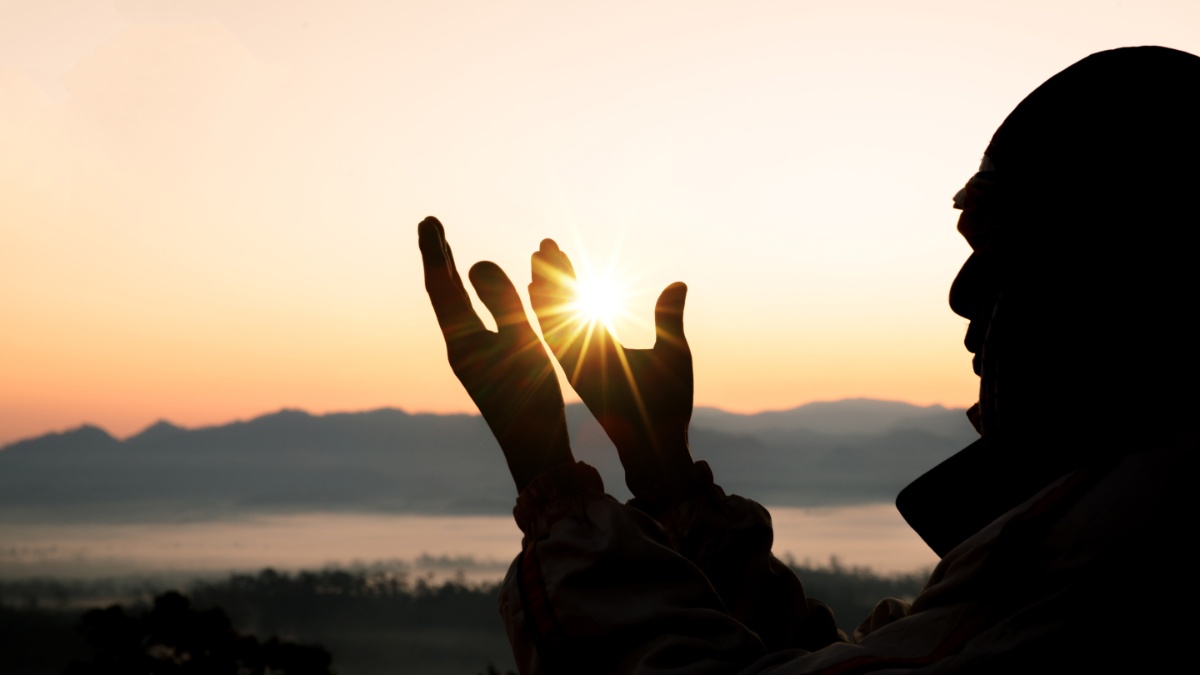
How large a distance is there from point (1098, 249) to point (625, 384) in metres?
1.23

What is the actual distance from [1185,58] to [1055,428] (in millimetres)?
746

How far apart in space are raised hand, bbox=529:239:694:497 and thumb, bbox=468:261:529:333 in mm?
369

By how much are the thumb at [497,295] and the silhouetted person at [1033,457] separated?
0.06 feet

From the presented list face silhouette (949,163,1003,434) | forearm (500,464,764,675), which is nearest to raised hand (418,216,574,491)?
forearm (500,464,764,675)

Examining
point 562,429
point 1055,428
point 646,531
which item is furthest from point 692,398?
point 1055,428

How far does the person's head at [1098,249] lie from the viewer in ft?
5.50

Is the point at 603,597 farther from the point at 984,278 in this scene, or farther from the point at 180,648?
the point at 180,648

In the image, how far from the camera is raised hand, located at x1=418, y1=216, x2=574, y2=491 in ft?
6.82

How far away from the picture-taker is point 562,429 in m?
2.11

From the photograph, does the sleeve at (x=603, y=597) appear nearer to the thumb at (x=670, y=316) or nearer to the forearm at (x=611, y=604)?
the forearm at (x=611, y=604)

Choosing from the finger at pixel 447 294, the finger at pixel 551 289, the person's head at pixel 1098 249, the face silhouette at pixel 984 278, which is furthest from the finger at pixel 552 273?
the person's head at pixel 1098 249

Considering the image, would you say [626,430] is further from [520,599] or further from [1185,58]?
[1185,58]

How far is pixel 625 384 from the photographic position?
2561 mm

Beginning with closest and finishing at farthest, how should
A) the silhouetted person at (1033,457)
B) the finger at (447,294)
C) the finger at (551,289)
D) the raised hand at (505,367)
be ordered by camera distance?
the silhouetted person at (1033,457)
the raised hand at (505,367)
the finger at (447,294)
the finger at (551,289)
